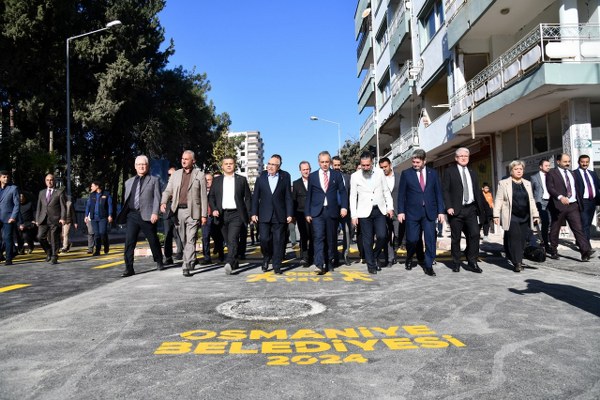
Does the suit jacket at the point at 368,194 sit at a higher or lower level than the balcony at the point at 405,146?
lower

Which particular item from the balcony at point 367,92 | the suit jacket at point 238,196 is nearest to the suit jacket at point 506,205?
the suit jacket at point 238,196

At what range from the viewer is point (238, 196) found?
7.96 meters

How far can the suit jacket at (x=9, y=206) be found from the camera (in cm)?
967

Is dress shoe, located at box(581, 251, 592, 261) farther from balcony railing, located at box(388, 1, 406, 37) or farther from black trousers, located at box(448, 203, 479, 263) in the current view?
balcony railing, located at box(388, 1, 406, 37)

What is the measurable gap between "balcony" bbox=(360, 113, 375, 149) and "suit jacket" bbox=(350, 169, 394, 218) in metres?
27.7

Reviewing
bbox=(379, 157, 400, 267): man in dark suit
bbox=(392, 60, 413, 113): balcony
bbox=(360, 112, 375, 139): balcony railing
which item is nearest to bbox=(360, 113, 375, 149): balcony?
bbox=(360, 112, 375, 139): balcony railing

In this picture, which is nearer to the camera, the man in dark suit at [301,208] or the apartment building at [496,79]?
the man in dark suit at [301,208]

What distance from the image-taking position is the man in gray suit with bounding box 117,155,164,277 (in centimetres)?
790

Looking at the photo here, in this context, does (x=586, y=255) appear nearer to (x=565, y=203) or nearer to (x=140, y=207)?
(x=565, y=203)

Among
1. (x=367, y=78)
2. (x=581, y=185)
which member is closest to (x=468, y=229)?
(x=581, y=185)

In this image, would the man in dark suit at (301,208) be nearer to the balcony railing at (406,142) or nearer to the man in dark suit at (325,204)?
the man in dark suit at (325,204)

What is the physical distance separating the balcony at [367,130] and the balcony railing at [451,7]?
1594 cm

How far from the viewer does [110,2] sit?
28312mm

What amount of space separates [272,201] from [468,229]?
3180mm
